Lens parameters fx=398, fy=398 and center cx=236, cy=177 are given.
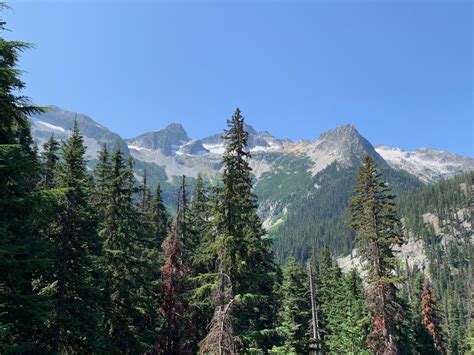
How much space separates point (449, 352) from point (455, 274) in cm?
10093

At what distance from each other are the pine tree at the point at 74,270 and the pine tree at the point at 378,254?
19.5 metres

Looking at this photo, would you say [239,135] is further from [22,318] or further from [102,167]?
[22,318]

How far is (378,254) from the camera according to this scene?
96.8 ft

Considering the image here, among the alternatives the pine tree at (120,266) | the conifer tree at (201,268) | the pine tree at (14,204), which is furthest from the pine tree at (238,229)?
the pine tree at (14,204)

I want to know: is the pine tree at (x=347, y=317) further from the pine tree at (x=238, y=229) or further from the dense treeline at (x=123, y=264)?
the pine tree at (x=238, y=229)

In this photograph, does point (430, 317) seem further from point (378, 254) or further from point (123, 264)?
point (123, 264)

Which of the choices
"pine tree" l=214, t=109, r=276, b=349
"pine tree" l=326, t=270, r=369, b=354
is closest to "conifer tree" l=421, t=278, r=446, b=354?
"pine tree" l=326, t=270, r=369, b=354

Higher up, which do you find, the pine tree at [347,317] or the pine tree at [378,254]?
the pine tree at [378,254]

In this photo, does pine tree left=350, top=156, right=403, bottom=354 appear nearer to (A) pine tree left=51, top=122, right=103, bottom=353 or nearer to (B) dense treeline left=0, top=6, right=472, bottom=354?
(B) dense treeline left=0, top=6, right=472, bottom=354

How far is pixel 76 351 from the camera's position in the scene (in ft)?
60.1

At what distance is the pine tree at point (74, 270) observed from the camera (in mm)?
17891

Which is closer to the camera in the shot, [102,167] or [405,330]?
[102,167]

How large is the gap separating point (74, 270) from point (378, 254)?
21.2 metres

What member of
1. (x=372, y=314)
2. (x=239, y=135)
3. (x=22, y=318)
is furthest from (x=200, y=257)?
(x=372, y=314)
